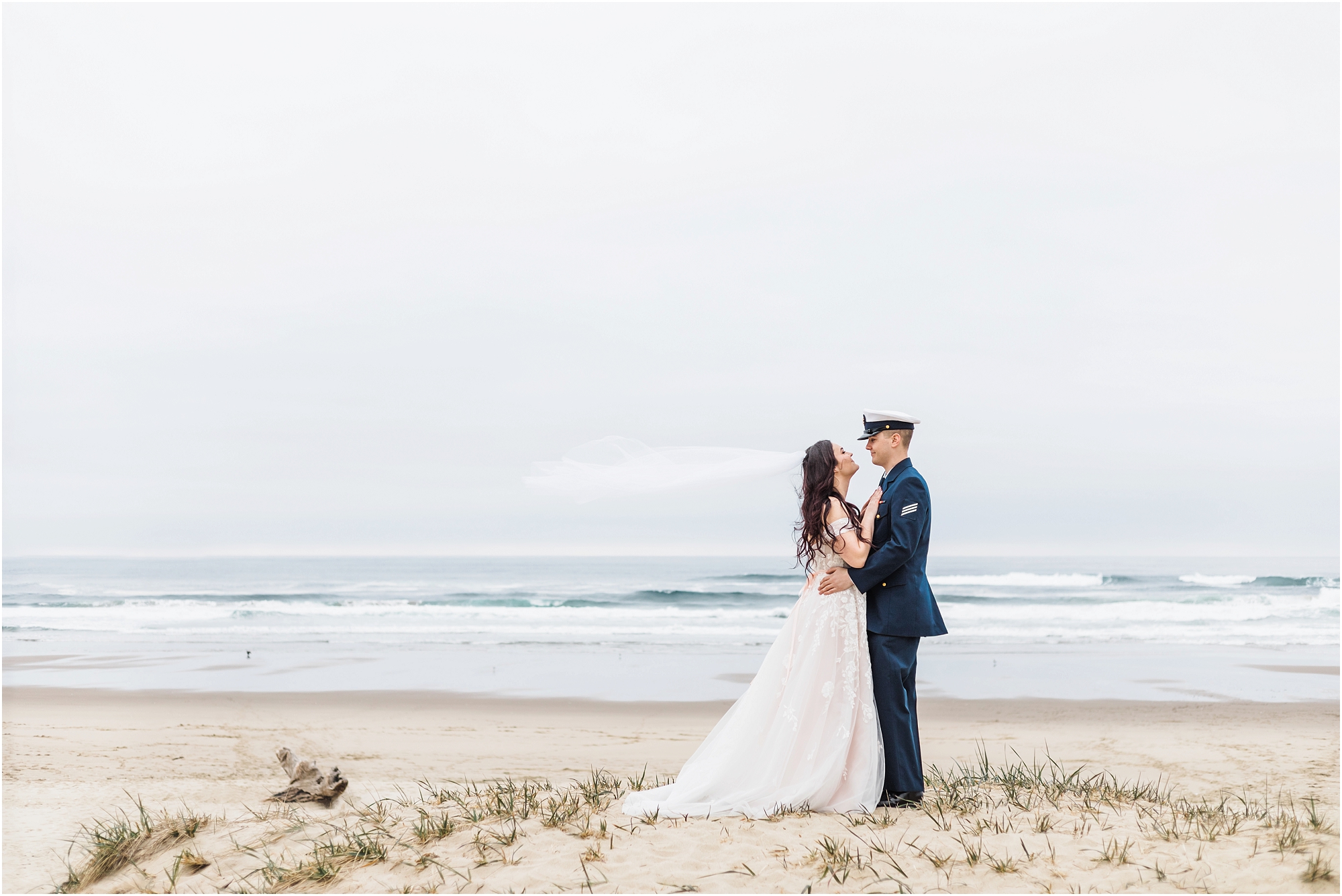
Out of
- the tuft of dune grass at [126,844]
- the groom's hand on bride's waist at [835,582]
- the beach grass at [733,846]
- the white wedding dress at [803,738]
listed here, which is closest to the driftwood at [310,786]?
the beach grass at [733,846]

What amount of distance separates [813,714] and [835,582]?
2.68 feet

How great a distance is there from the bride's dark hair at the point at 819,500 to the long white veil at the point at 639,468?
0.92ft

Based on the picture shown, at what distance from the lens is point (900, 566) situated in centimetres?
501

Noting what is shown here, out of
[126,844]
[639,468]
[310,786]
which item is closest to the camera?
[126,844]

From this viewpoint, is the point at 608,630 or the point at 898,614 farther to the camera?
the point at 608,630

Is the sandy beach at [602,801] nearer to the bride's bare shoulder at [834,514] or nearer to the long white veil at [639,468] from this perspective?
the bride's bare shoulder at [834,514]

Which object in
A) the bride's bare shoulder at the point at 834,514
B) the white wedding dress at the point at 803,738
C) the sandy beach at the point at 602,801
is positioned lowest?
the sandy beach at the point at 602,801

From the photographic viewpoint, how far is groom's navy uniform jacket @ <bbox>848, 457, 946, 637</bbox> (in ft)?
16.3

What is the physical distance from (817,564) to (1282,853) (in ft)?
8.85

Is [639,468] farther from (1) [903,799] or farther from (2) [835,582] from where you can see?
(1) [903,799]

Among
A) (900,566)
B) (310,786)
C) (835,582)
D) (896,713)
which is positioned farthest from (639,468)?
(310,786)

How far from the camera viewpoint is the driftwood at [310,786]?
625 centimetres

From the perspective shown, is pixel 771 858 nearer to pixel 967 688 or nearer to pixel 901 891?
pixel 901 891

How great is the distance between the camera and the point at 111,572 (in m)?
45.2
